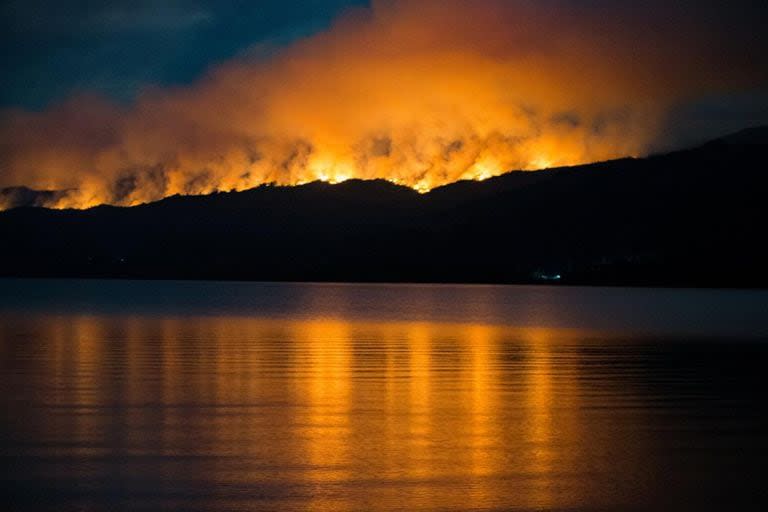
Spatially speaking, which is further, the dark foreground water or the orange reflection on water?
the orange reflection on water

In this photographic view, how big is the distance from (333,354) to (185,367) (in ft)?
22.7

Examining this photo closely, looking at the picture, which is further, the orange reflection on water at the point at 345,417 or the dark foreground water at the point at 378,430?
the orange reflection on water at the point at 345,417

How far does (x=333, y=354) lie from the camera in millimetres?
35594

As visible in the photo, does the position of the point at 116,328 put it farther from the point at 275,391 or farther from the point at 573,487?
the point at 573,487

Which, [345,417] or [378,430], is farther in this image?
[345,417]

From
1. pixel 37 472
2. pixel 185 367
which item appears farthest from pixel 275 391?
pixel 37 472

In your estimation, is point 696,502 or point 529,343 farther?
point 529,343

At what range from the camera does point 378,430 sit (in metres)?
17.9

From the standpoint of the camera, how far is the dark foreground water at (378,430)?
1302 centimetres

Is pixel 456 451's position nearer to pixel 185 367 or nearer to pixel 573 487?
pixel 573 487

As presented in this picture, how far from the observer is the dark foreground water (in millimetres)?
13016

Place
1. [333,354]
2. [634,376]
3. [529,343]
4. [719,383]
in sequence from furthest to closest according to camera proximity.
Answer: [529,343] < [333,354] < [634,376] < [719,383]

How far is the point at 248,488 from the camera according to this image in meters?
13.2

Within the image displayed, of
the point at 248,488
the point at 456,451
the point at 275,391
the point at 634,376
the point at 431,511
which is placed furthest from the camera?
the point at 634,376
